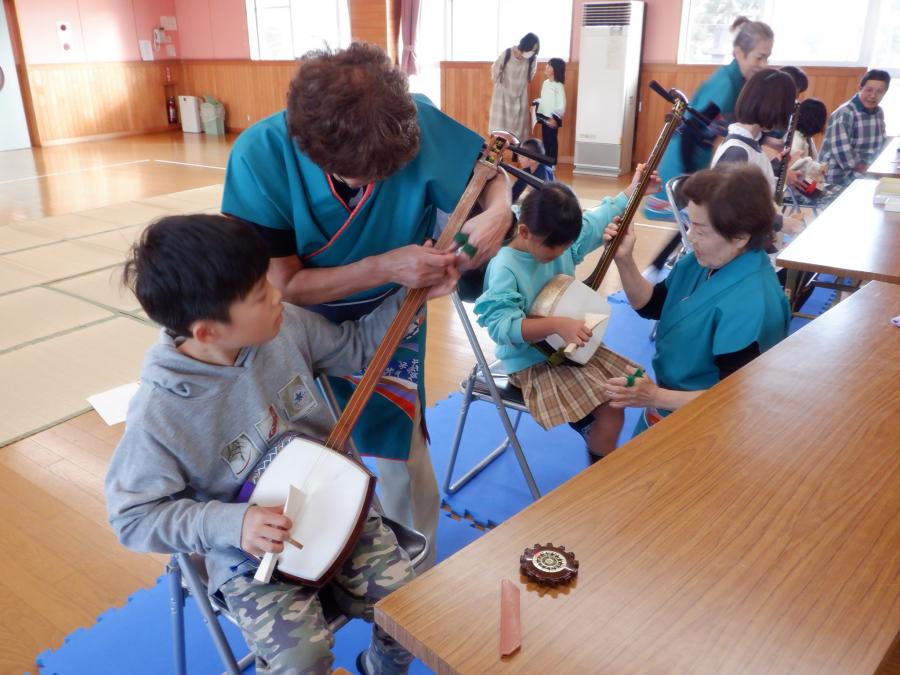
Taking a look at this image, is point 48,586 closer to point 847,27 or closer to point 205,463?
point 205,463

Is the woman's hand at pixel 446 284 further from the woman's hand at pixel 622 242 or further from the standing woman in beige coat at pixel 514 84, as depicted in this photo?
the standing woman in beige coat at pixel 514 84

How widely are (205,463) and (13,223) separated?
5328 mm

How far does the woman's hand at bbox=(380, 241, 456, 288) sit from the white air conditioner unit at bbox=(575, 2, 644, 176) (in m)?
6.53

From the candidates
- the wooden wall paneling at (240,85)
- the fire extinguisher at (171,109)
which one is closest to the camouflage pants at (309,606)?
the wooden wall paneling at (240,85)

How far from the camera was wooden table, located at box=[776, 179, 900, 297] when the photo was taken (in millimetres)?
1977

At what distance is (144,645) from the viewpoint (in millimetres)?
1688

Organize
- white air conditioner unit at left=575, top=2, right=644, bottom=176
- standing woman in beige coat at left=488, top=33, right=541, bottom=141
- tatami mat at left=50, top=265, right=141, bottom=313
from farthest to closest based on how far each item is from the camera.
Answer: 1. standing woman in beige coat at left=488, top=33, right=541, bottom=141
2. white air conditioner unit at left=575, top=2, right=644, bottom=176
3. tatami mat at left=50, top=265, right=141, bottom=313

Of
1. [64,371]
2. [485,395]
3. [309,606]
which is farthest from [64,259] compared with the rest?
[309,606]

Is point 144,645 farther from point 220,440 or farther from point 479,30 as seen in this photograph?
point 479,30

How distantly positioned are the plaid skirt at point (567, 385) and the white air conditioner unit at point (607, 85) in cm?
592

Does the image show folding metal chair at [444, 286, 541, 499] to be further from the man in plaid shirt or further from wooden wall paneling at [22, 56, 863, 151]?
wooden wall paneling at [22, 56, 863, 151]

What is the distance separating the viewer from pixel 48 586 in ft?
6.17

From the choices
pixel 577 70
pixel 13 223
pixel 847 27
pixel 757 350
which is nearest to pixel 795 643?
pixel 757 350

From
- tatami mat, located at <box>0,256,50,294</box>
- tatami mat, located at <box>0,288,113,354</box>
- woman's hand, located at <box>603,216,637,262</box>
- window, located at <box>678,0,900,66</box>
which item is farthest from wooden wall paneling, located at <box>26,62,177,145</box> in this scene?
woman's hand, located at <box>603,216,637,262</box>
